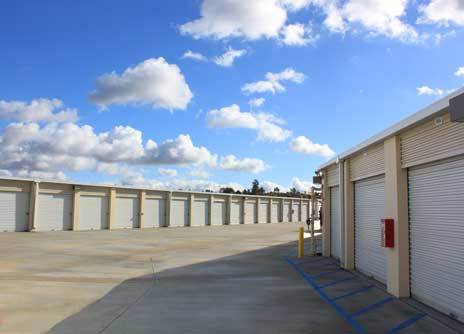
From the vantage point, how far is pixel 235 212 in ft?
185

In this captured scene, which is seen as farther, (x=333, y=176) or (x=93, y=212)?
(x=93, y=212)

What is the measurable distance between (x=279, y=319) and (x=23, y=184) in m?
28.8

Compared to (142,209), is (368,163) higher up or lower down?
higher up

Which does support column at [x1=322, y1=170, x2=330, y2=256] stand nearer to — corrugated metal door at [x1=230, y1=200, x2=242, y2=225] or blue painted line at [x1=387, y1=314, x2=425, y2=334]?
blue painted line at [x1=387, y1=314, x2=425, y2=334]

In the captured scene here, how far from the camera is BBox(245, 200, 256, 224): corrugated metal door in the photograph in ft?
191

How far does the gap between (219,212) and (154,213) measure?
11.5m

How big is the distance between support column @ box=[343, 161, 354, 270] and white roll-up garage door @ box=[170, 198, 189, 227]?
3210 centimetres

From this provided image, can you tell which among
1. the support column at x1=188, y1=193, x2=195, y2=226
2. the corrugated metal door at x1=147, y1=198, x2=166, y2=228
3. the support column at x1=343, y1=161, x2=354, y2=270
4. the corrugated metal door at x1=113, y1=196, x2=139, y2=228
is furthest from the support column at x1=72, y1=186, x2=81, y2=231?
the support column at x1=343, y1=161, x2=354, y2=270

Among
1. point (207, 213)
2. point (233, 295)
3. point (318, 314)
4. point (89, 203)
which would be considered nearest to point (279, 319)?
point (318, 314)

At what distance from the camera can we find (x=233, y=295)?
10.4 meters

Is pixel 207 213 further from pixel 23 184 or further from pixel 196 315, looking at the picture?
pixel 196 315

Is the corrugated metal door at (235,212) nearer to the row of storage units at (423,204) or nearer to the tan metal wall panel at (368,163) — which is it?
the tan metal wall panel at (368,163)

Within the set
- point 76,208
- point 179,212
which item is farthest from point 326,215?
point 179,212

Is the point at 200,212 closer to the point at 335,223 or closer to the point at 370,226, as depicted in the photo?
the point at 335,223
